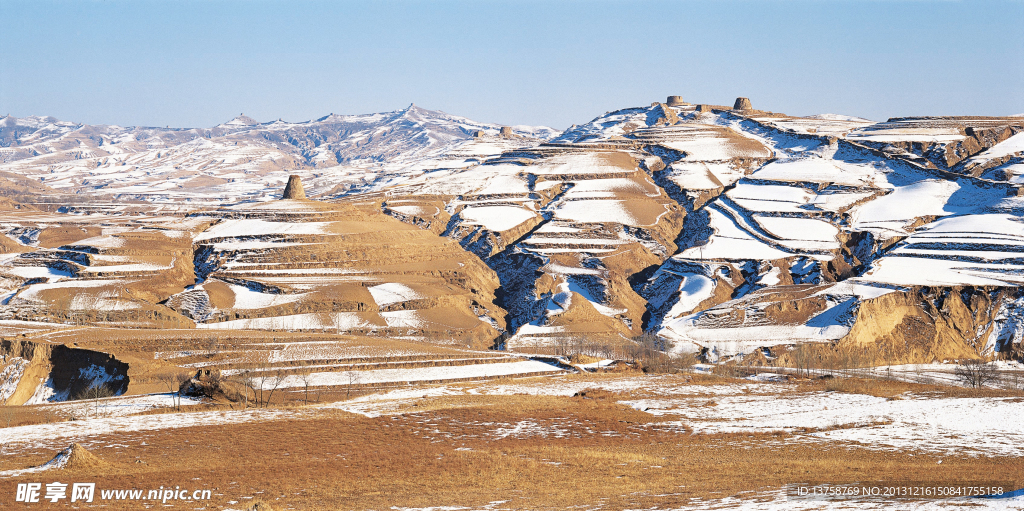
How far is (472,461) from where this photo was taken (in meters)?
39.1

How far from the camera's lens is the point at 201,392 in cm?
5719

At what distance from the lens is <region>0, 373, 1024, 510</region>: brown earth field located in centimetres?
3212

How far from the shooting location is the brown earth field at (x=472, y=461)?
105 ft

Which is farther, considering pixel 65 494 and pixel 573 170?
pixel 573 170

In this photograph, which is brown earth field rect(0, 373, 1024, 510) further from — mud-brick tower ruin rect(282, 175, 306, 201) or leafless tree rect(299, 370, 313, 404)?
mud-brick tower ruin rect(282, 175, 306, 201)

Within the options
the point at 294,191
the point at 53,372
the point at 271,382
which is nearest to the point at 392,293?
the point at 271,382

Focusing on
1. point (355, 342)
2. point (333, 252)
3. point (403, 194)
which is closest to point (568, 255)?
point (333, 252)

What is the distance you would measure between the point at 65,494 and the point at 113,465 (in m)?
5.52

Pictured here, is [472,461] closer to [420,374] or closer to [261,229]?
[420,374]

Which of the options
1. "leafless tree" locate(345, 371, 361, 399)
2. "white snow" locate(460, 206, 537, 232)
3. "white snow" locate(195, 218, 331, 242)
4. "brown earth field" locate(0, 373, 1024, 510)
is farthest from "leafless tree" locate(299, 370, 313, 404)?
"white snow" locate(460, 206, 537, 232)

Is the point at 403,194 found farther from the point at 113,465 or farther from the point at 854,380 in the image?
the point at 113,465

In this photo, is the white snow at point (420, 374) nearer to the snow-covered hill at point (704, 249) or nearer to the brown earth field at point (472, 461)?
the brown earth field at point (472, 461)

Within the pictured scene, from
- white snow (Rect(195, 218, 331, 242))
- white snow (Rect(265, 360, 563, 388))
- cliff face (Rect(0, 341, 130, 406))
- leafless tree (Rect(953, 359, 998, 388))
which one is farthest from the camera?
white snow (Rect(195, 218, 331, 242))

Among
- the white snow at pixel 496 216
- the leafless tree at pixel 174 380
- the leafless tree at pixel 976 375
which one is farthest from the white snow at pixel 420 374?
the white snow at pixel 496 216
